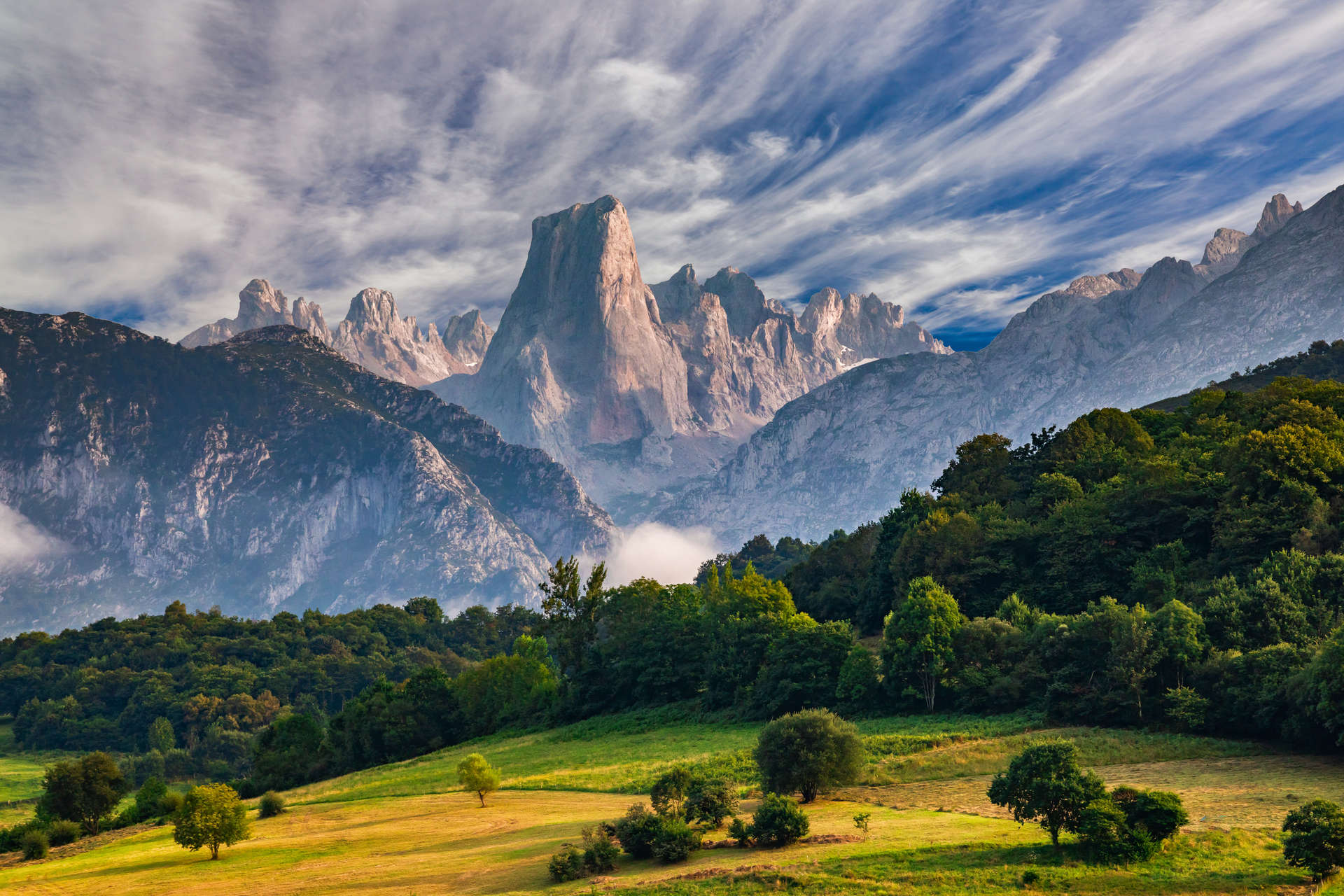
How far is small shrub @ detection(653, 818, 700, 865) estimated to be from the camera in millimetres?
31969

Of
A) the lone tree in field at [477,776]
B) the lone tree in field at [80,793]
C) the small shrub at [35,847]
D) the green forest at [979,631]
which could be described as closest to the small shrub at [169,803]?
the small shrub at [35,847]

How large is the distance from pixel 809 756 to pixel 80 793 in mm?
55693

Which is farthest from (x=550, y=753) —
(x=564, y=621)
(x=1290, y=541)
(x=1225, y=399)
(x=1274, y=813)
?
(x=1225, y=399)

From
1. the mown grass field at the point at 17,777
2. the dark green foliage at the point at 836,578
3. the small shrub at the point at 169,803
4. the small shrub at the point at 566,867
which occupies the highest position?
the dark green foliage at the point at 836,578

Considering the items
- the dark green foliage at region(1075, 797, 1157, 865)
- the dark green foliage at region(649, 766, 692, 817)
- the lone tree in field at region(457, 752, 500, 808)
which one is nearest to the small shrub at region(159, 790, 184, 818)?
the lone tree in field at region(457, 752, 500, 808)

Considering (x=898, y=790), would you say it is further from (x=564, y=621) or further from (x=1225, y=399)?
(x=1225, y=399)

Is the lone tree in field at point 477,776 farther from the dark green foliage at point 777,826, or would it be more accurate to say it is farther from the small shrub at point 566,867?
the dark green foliage at point 777,826

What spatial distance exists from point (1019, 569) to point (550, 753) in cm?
4746

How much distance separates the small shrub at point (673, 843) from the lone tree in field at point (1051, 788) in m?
11.2

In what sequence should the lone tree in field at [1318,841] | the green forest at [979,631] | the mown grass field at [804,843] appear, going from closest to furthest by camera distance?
the lone tree in field at [1318,841], the mown grass field at [804,843], the green forest at [979,631]

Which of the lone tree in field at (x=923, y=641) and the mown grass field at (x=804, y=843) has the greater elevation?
the lone tree in field at (x=923, y=641)

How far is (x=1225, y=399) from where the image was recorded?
100688 millimetres

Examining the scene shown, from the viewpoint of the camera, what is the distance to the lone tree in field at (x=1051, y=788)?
28.9m

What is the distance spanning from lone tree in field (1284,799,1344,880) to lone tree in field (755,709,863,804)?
60.3 feet
